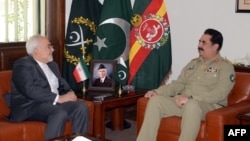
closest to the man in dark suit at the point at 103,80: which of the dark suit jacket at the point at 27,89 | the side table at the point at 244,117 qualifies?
the dark suit jacket at the point at 27,89

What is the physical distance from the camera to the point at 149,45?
494 centimetres

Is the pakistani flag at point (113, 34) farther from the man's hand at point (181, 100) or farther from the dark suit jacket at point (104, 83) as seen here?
the man's hand at point (181, 100)

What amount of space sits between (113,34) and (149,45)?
1.38ft

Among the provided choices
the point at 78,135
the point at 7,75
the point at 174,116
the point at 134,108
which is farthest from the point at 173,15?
the point at 78,135

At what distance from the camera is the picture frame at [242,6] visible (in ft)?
14.8

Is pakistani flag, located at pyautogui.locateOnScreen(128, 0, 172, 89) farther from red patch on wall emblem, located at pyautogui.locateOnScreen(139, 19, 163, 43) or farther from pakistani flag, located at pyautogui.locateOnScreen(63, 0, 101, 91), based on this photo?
pakistani flag, located at pyautogui.locateOnScreen(63, 0, 101, 91)

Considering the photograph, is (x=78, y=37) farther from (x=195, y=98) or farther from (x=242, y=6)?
(x=242, y=6)

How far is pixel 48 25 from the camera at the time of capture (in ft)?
16.3

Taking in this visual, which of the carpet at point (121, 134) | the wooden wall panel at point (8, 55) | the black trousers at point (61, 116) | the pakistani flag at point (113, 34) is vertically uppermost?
the pakistani flag at point (113, 34)

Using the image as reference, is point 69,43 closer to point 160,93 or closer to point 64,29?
point 64,29

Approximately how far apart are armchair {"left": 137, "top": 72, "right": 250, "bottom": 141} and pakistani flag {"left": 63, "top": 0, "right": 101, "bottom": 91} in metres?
1.12

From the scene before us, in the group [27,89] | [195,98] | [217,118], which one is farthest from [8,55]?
[217,118]

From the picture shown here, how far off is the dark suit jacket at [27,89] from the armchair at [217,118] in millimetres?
871

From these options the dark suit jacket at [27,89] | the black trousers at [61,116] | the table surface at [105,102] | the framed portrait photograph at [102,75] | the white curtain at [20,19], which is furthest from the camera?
the white curtain at [20,19]
